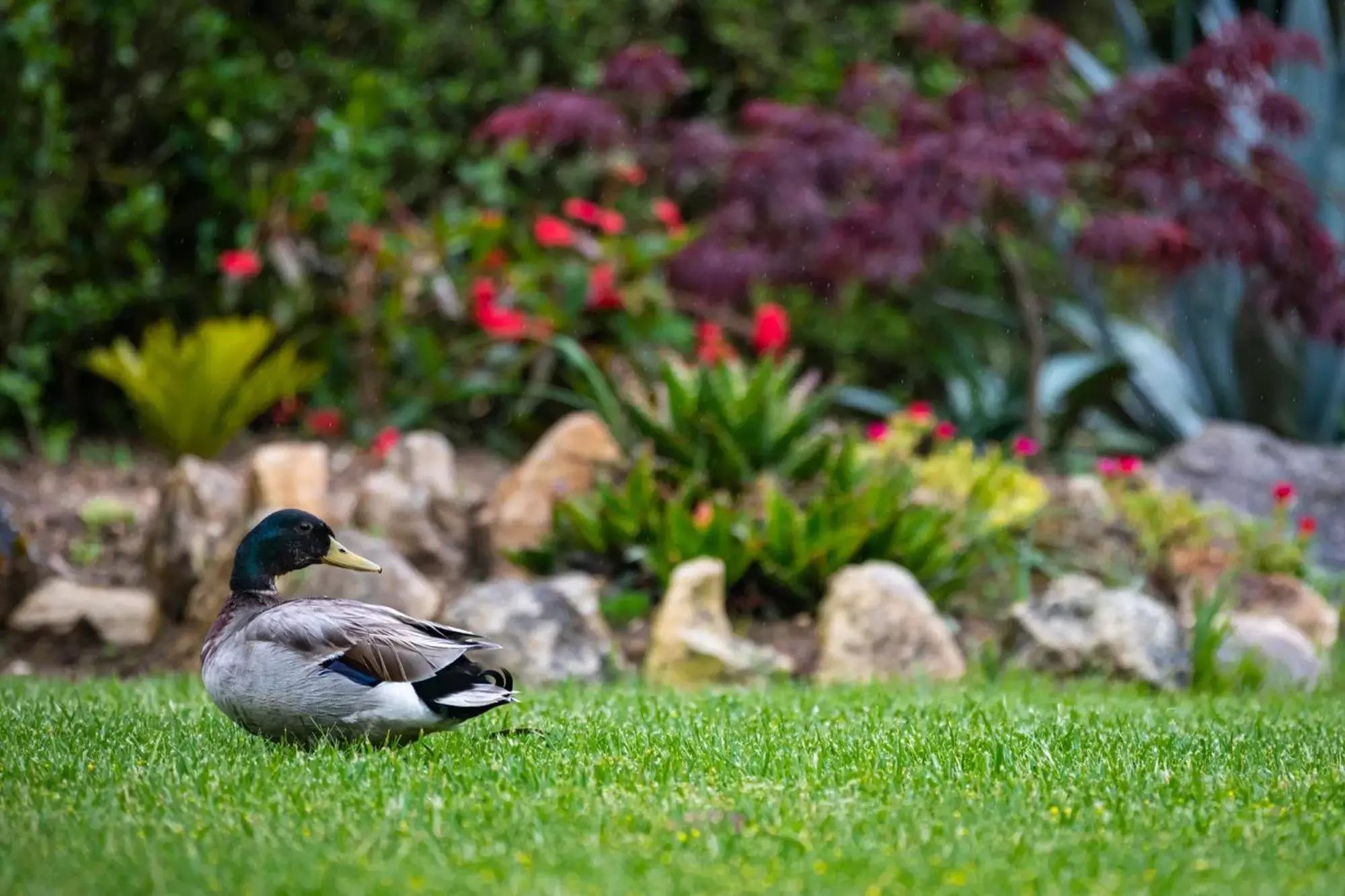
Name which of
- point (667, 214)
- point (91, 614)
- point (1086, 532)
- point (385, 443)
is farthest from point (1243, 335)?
point (91, 614)

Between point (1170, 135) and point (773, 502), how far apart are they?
11.9ft

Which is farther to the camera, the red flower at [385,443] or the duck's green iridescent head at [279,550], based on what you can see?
the red flower at [385,443]

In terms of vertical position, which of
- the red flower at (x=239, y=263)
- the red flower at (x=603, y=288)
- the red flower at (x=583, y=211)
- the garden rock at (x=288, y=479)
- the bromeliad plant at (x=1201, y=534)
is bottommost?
the bromeliad plant at (x=1201, y=534)

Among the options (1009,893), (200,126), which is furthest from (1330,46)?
(1009,893)

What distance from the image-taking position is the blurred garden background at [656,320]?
7117mm

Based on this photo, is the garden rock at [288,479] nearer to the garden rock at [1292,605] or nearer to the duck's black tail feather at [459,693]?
the duck's black tail feather at [459,693]

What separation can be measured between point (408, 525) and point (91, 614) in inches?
58.8

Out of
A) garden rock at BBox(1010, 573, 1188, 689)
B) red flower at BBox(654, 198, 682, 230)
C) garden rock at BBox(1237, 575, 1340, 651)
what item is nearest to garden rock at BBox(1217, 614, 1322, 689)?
garden rock at BBox(1010, 573, 1188, 689)

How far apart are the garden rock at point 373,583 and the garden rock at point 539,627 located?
15cm

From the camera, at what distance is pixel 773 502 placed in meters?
6.80

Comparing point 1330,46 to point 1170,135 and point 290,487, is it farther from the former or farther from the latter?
point 290,487

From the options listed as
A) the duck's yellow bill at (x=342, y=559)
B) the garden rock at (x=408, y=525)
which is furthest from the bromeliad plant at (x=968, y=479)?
the duck's yellow bill at (x=342, y=559)

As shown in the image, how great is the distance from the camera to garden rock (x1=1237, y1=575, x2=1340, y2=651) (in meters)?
7.25

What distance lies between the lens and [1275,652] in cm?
661
